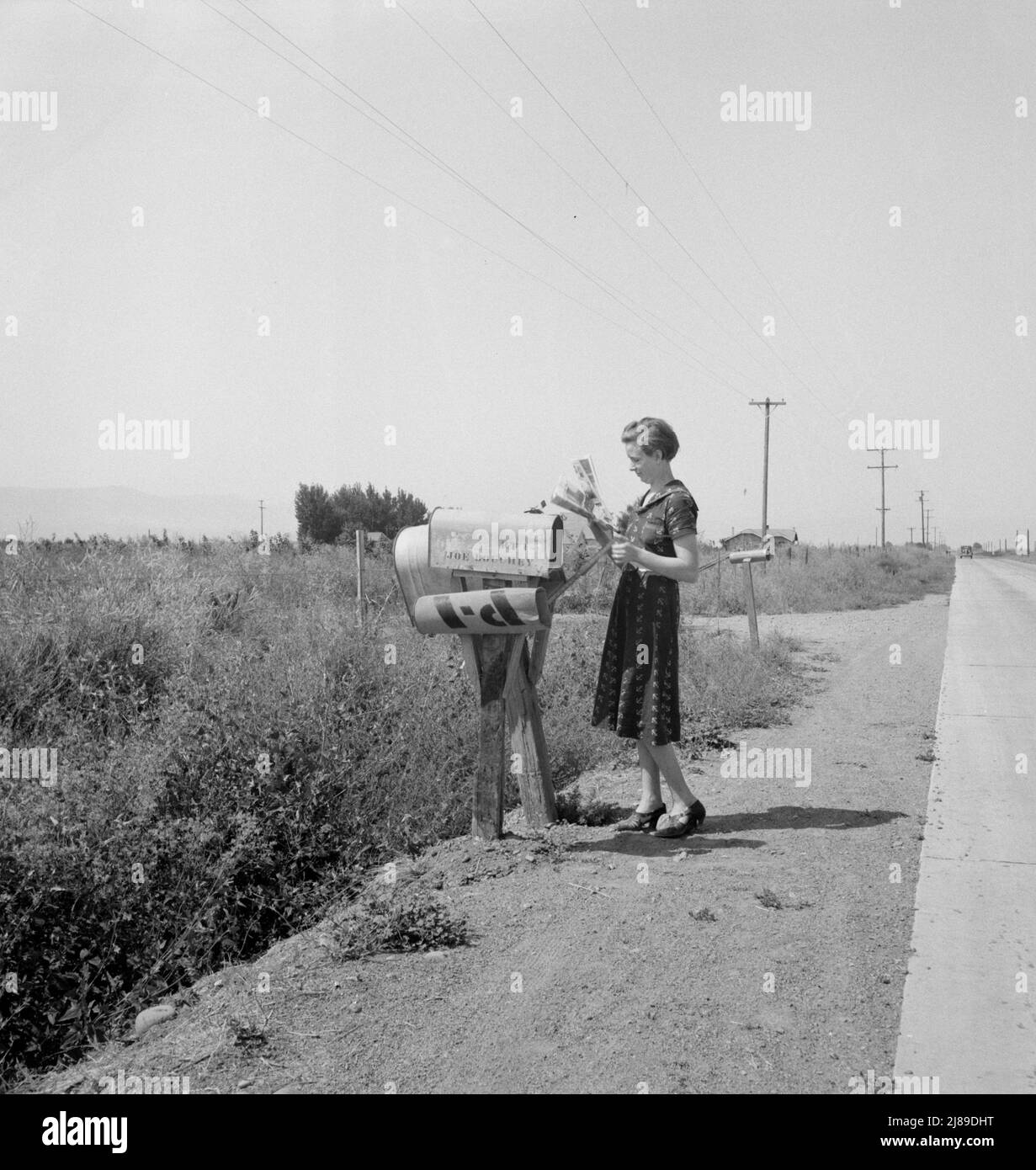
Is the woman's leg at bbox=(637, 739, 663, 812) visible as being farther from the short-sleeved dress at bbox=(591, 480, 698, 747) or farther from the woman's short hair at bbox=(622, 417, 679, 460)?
the woman's short hair at bbox=(622, 417, 679, 460)

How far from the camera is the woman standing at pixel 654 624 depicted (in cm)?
445

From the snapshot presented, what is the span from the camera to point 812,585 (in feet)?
89.0

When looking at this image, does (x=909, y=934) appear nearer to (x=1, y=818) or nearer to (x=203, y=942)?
(x=203, y=942)

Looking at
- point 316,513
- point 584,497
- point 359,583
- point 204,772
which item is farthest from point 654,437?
point 316,513

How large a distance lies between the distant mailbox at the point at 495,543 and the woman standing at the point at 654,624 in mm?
442

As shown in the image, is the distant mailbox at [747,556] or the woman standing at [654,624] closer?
the woman standing at [654,624]

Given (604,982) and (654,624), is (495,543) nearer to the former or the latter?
(654,624)

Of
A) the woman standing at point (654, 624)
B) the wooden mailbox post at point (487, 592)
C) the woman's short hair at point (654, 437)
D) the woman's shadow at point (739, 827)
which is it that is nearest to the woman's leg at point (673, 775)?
the woman standing at point (654, 624)

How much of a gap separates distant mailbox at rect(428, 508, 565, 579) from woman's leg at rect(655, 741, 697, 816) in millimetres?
1068

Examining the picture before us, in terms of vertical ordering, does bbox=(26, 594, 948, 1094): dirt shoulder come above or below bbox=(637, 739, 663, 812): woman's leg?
below

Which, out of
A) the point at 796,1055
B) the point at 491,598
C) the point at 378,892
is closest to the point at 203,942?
the point at 378,892

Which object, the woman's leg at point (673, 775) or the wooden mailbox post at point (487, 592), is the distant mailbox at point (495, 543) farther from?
the woman's leg at point (673, 775)

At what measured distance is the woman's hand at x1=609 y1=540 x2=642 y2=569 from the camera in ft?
13.8

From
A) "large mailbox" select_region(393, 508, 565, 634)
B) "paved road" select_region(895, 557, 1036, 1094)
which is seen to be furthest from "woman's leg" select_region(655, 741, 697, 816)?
"paved road" select_region(895, 557, 1036, 1094)
